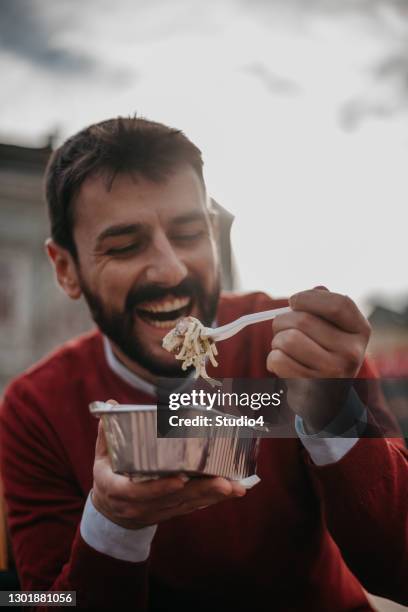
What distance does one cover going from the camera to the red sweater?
672 millimetres

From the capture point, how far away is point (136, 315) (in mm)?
853

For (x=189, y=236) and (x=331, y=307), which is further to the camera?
(x=189, y=236)

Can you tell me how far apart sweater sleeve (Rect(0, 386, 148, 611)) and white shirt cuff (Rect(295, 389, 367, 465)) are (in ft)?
0.74

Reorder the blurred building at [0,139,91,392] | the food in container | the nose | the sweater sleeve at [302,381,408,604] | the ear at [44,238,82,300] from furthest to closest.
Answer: the blurred building at [0,139,91,392]
the ear at [44,238,82,300]
the nose
the sweater sleeve at [302,381,408,604]
the food in container

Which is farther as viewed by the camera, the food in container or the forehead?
the forehead

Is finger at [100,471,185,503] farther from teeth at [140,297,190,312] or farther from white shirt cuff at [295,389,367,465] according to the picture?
teeth at [140,297,190,312]

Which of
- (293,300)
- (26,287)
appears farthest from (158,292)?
(26,287)

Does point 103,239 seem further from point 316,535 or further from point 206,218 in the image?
point 316,535

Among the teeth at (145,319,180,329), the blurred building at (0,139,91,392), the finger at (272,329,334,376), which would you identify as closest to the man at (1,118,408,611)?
the teeth at (145,319,180,329)

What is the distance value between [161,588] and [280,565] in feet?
0.51

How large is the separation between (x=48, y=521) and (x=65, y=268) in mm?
369

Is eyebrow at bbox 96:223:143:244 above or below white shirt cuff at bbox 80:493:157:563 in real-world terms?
above

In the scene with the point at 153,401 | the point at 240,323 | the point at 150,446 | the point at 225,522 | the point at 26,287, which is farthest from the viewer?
the point at 26,287

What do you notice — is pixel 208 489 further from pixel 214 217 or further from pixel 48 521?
pixel 214 217
